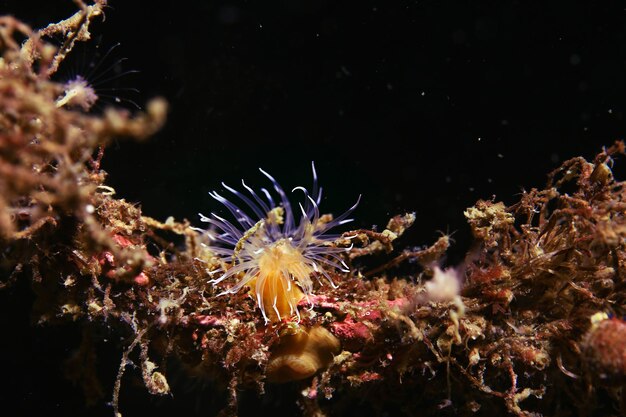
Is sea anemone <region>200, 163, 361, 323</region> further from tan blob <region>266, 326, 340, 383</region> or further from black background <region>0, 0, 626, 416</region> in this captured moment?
black background <region>0, 0, 626, 416</region>

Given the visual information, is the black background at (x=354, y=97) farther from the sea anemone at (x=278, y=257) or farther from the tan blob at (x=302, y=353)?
the tan blob at (x=302, y=353)

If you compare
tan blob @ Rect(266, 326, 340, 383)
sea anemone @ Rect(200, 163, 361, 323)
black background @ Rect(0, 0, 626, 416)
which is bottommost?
tan blob @ Rect(266, 326, 340, 383)

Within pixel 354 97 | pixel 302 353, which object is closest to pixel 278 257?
pixel 302 353

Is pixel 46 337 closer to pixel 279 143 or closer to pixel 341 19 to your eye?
pixel 279 143

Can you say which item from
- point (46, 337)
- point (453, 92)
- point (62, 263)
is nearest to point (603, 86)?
point (453, 92)

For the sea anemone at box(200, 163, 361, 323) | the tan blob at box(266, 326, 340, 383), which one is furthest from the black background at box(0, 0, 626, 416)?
the tan blob at box(266, 326, 340, 383)

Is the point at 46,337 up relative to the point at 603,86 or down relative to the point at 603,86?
down

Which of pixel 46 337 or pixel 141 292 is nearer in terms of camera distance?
pixel 141 292

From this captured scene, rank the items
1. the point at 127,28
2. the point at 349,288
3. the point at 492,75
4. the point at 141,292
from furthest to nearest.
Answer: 1. the point at 492,75
2. the point at 127,28
3. the point at 349,288
4. the point at 141,292

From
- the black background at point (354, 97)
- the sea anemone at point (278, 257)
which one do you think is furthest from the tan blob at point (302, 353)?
the black background at point (354, 97)
